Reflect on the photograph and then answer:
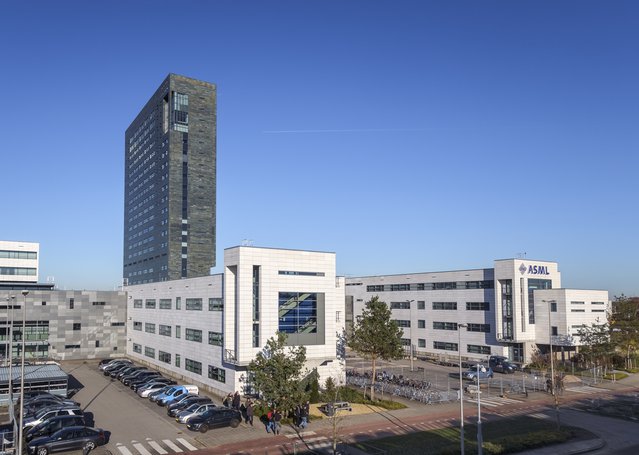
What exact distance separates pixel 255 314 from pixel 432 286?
47.9 meters

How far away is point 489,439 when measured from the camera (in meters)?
39.6

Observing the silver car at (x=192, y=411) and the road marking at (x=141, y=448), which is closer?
the road marking at (x=141, y=448)

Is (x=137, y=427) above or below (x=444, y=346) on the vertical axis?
below

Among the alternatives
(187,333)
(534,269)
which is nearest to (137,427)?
(187,333)

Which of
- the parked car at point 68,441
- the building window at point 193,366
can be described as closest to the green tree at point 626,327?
the building window at point 193,366

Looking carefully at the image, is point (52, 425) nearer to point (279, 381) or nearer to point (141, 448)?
point (141, 448)

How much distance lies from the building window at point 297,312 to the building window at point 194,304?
12318mm

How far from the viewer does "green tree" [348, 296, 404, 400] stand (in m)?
53.8

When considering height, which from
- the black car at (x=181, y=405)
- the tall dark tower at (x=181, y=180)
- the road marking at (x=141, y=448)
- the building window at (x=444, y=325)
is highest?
the tall dark tower at (x=181, y=180)

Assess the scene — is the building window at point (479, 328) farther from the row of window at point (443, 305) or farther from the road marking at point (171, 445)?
the road marking at point (171, 445)

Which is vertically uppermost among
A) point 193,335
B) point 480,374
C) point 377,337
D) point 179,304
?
point 179,304

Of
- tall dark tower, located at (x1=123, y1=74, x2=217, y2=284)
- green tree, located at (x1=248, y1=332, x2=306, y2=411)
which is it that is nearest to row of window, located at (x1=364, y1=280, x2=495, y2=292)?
green tree, located at (x1=248, y1=332, x2=306, y2=411)

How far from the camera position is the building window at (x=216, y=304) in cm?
5735

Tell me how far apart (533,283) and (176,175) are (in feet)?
351
